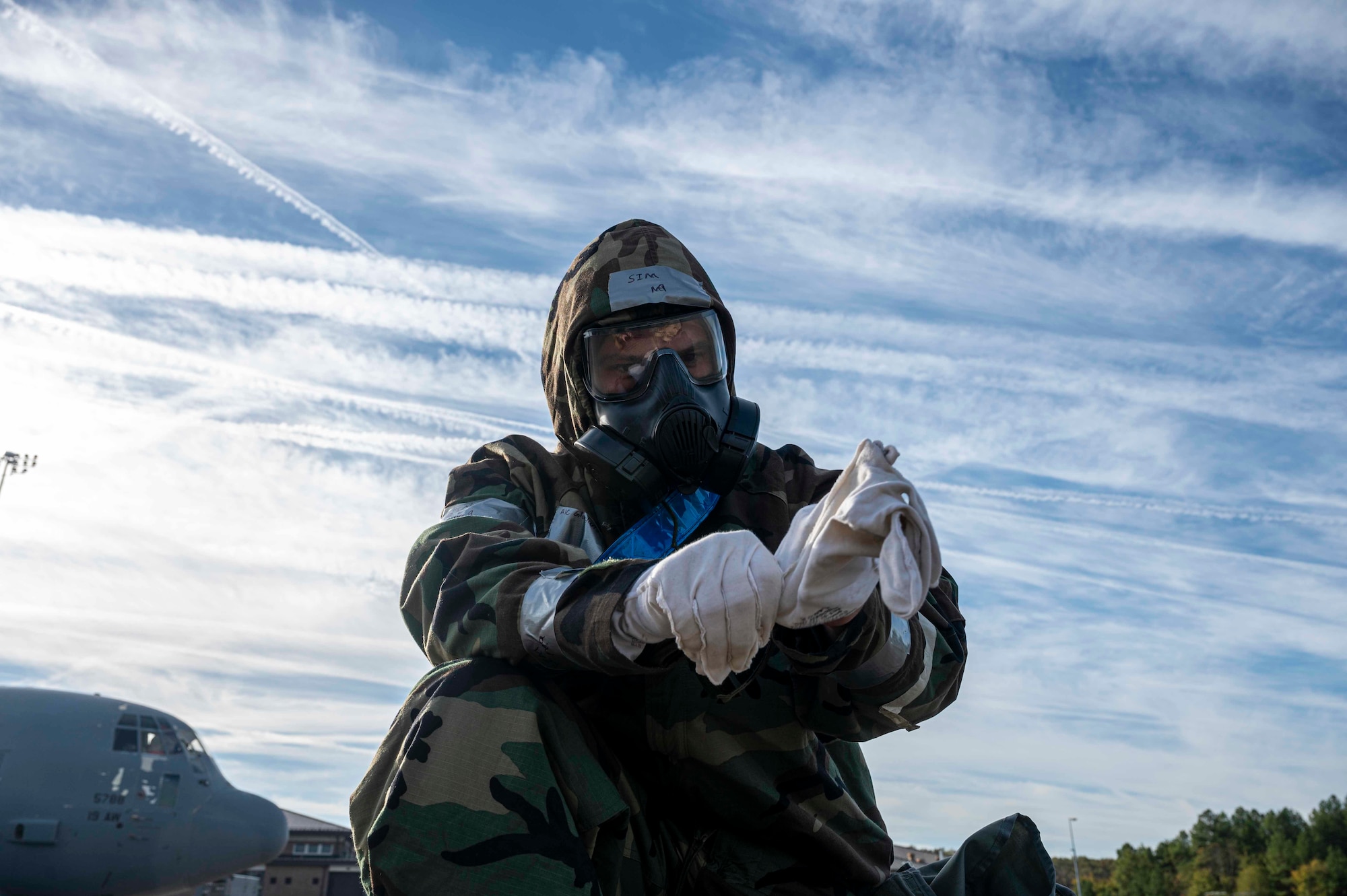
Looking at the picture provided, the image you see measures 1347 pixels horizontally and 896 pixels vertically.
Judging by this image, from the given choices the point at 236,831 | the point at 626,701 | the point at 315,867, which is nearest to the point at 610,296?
the point at 626,701

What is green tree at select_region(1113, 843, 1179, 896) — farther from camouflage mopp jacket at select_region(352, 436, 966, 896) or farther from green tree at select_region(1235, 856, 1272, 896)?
camouflage mopp jacket at select_region(352, 436, 966, 896)

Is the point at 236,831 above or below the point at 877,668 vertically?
below

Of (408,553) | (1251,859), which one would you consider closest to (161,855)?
(408,553)

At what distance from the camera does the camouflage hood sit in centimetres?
315

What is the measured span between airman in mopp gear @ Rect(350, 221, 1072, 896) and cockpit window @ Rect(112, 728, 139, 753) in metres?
13.3

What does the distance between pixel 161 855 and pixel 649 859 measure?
1429 centimetres

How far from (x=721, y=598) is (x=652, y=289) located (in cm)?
180

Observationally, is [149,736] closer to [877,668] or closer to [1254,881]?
[877,668]

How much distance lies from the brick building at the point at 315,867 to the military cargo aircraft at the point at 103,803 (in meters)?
31.3

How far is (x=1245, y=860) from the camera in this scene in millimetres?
81688

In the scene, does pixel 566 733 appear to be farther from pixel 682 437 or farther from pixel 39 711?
pixel 39 711

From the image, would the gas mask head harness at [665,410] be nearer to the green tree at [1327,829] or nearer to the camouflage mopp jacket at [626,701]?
the camouflage mopp jacket at [626,701]

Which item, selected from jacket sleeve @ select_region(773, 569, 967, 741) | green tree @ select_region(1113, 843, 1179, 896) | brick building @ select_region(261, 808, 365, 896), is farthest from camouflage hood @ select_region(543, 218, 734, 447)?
green tree @ select_region(1113, 843, 1179, 896)

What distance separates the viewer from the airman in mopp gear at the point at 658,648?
156 cm
